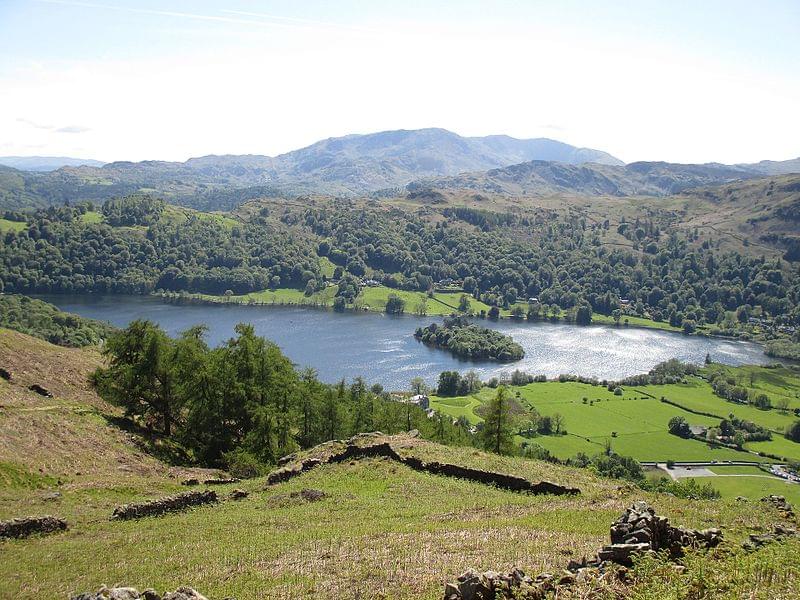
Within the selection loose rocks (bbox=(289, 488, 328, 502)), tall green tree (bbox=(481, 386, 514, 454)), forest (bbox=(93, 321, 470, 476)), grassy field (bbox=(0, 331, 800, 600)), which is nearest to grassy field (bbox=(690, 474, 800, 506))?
tall green tree (bbox=(481, 386, 514, 454))

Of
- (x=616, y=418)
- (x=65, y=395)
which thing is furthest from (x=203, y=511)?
(x=616, y=418)

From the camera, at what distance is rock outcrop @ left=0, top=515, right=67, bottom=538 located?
2458cm

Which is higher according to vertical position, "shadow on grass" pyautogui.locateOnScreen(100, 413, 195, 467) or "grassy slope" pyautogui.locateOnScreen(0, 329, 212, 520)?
"grassy slope" pyautogui.locateOnScreen(0, 329, 212, 520)

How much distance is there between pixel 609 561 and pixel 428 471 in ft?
62.5

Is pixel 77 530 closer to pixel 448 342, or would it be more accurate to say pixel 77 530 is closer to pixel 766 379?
pixel 448 342

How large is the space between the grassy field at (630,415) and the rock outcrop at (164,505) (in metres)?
91.5

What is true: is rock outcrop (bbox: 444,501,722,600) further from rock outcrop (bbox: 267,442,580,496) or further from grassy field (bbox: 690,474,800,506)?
grassy field (bbox: 690,474,800,506)

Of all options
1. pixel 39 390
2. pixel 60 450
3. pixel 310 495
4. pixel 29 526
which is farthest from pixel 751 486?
pixel 29 526

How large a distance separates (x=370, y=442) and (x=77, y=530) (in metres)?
18.6

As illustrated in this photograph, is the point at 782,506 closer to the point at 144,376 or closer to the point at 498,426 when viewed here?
the point at 498,426

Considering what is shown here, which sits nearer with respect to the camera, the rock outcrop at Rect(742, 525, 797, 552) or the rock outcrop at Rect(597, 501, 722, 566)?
the rock outcrop at Rect(597, 501, 722, 566)

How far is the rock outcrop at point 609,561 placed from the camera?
15414 millimetres

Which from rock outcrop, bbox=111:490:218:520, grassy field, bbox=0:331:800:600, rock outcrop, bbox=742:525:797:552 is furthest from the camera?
rock outcrop, bbox=111:490:218:520

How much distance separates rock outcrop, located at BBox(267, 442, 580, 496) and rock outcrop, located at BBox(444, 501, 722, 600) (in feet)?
38.8
